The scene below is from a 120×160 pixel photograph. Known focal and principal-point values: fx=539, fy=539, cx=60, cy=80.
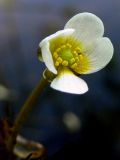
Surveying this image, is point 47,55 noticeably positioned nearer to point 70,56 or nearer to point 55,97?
point 70,56

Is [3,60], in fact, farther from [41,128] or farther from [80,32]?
[80,32]

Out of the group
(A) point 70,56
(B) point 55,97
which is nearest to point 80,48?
(A) point 70,56

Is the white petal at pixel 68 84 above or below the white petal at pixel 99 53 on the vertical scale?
below

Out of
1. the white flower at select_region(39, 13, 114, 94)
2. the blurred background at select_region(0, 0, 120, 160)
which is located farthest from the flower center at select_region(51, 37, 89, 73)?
the blurred background at select_region(0, 0, 120, 160)

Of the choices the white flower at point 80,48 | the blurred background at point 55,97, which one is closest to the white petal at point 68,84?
the white flower at point 80,48

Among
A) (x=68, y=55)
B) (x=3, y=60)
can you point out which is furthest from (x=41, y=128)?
(x=68, y=55)

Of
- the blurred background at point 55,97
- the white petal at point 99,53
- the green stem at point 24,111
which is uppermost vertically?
the white petal at point 99,53

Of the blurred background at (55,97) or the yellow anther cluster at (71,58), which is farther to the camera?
the blurred background at (55,97)

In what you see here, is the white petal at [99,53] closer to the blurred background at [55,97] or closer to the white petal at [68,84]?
the white petal at [68,84]
